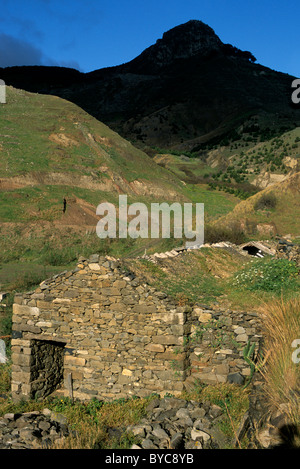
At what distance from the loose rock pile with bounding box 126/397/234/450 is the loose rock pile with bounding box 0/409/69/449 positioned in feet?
4.53

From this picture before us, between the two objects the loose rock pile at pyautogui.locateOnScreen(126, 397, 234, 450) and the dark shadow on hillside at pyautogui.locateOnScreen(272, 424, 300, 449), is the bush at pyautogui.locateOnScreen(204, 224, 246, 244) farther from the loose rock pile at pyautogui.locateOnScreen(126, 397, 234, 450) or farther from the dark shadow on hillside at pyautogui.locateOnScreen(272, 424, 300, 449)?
the dark shadow on hillside at pyautogui.locateOnScreen(272, 424, 300, 449)

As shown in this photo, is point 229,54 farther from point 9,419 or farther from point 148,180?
point 9,419

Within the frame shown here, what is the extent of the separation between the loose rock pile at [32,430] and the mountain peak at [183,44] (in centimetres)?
15312

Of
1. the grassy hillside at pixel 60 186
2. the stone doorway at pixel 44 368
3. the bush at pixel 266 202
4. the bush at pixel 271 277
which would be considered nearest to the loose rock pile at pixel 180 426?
the stone doorway at pixel 44 368

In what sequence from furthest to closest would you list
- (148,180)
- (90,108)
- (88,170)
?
(90,108) → (148,180) → (88,170)

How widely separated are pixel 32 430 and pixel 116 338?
2250 mm

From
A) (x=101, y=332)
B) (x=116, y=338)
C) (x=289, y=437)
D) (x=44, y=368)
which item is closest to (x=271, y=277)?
(x=116, y=338)

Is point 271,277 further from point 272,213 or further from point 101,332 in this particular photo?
point 272,213

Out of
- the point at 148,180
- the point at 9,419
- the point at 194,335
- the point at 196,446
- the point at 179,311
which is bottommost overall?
the point at 9,419

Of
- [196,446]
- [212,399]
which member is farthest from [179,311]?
[196,446]

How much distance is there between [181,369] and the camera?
23.6 ft

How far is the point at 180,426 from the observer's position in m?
5.86

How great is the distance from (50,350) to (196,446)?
4.69 m
